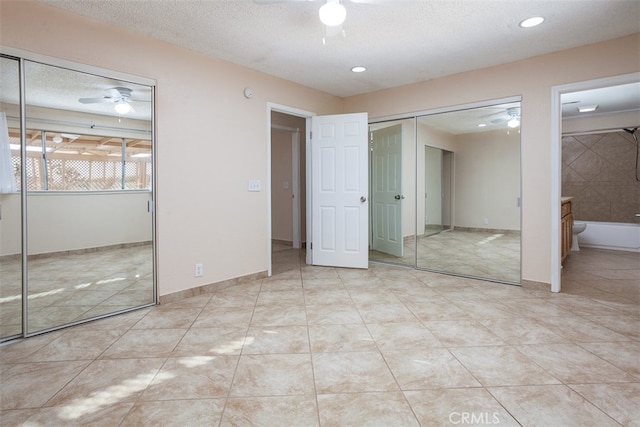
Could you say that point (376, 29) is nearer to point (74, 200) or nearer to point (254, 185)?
point (254, 185)

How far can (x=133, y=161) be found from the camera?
9.97 feet

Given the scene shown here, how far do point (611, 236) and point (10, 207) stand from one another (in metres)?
7.99

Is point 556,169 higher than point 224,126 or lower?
lower

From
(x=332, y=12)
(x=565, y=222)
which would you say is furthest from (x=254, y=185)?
(x=565, y=222)

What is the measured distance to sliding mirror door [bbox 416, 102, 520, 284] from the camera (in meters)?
3.90

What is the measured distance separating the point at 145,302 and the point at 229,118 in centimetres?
201

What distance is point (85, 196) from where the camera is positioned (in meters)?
2.85

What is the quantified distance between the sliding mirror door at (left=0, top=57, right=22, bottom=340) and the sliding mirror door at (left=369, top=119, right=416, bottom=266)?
3.89 metres

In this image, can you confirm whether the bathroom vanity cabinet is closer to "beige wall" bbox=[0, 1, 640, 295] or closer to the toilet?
the toilet

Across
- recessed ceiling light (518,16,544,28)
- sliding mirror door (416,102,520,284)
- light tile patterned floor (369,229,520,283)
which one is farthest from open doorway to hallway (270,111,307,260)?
recessed ceiling light (518,16,544,28)

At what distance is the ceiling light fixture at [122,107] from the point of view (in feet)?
9.77

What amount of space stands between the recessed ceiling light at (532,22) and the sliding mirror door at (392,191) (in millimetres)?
1770

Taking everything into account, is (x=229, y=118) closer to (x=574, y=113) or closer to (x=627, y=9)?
(x=627, y=9)
